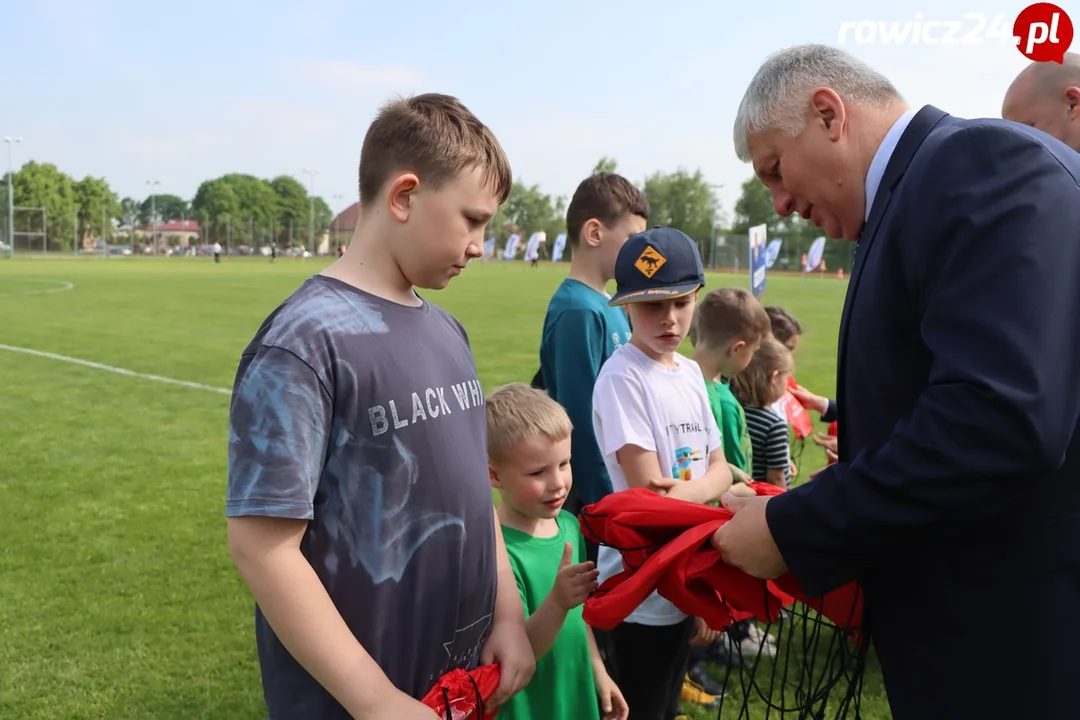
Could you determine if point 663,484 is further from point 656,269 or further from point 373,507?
point 373,507

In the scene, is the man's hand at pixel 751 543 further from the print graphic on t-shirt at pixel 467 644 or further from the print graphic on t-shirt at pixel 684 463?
the print graphic on t-shirt at pixel 684 463

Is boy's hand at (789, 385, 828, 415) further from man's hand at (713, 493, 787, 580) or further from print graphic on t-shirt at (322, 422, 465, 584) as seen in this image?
print graphic on t-shirt at (322, 422, 465, 584)

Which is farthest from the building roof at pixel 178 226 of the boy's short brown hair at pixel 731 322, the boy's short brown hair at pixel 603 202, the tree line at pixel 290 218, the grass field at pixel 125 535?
the boy's short brown hair at pixel 731 322

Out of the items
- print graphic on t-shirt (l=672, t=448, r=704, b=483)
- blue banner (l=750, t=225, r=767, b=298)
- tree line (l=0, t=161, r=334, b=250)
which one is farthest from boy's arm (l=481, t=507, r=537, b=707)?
tree line (l=0, t=161, r=334, b=250)

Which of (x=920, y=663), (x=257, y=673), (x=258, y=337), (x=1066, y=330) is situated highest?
(x=1066, y=330)

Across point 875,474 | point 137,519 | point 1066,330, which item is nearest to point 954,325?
point 1066,330

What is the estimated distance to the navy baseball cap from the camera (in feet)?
10.6

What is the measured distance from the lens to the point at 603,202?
13.1 feet

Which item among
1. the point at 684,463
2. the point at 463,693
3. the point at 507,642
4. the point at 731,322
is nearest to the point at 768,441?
the point at 731,322

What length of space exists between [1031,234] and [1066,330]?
0.17 m

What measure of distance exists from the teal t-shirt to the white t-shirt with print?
16 cm

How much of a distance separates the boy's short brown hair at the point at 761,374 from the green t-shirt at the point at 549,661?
2113 mm

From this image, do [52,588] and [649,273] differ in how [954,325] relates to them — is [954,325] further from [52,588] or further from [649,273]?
[52,588]

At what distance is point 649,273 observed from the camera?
10.7 ft
